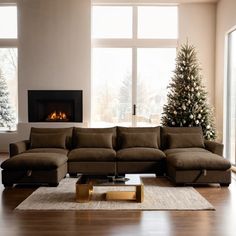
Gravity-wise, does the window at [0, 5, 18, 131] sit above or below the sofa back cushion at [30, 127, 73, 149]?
above

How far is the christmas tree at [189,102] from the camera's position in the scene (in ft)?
23.7

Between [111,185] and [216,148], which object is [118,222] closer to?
[111,185]

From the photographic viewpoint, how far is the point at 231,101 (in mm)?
7453

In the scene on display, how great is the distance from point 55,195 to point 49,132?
6.13 feet

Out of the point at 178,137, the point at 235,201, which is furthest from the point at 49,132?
the point at 235,201

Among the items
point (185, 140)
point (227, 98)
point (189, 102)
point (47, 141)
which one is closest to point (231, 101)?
point (227, 98)

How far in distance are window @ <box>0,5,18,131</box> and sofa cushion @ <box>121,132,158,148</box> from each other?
392cm

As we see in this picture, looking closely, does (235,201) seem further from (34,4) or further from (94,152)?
(34,4)

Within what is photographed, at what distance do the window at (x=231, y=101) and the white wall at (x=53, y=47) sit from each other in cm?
100

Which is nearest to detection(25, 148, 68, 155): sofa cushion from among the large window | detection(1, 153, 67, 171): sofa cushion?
detection(1, 153, 67, 171): sofa cushion

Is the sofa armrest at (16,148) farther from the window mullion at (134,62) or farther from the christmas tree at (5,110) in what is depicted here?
the window mullion at (134,62)

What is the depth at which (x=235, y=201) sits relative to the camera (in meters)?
4.47

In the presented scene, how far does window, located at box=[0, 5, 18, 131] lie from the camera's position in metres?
8.70

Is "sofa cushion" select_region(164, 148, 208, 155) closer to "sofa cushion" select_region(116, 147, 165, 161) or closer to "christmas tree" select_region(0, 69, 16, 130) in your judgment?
"sofa cushion" select_region(116, 147, 165, 161)
